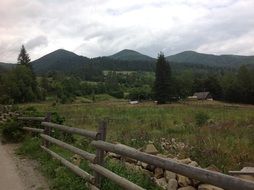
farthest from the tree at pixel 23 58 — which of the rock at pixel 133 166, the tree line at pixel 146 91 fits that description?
the rock at pixel 133 166

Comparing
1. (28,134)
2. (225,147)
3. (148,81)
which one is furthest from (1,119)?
(148,81)

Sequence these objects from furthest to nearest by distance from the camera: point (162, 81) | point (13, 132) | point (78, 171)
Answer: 1. point (162, 81)
2. point (13, 132)
3. point (78, 171)

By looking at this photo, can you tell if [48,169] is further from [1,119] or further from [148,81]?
[148,81]

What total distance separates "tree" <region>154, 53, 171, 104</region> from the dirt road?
9198cm

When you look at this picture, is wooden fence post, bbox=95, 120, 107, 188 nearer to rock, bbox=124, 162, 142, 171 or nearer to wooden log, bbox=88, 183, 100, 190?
wooden log, bbox=88, 183, 100, 190

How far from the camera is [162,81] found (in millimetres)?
106875

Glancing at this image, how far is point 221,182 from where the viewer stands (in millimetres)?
4137

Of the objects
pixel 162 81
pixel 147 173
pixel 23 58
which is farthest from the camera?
pixel 23 58

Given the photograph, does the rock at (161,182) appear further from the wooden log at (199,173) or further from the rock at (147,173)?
Result: the wooden log at (199,173)

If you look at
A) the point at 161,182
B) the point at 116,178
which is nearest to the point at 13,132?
the point at 161,182

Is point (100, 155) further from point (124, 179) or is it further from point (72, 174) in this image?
point (72, 174)

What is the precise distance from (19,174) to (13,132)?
6.94m

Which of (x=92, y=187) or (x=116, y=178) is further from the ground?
(x=116, y=178)

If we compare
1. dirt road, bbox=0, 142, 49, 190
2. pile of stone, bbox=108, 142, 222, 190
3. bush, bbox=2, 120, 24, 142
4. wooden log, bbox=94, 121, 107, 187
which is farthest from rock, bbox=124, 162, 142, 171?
bush, bbox=2, 120, 24, 142
